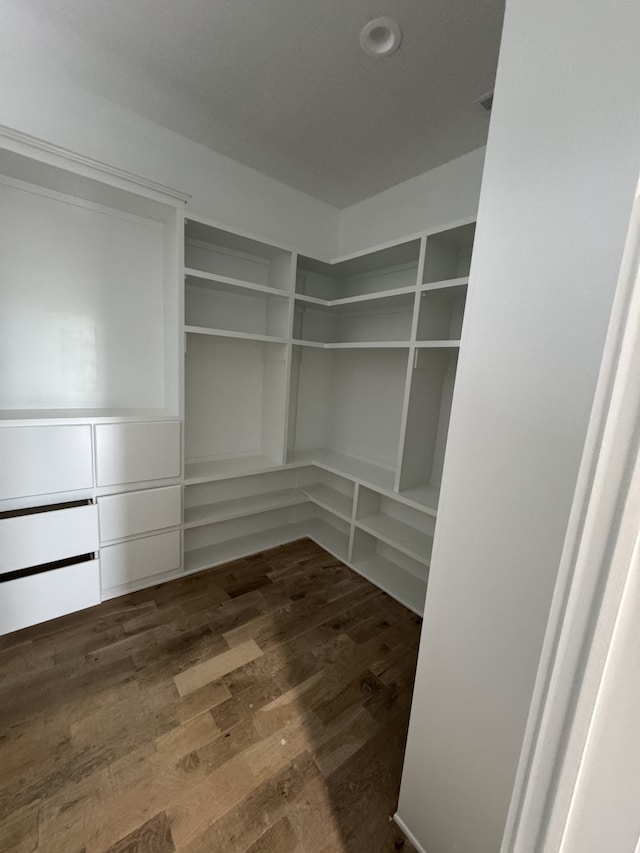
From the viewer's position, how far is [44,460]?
65.6 inches

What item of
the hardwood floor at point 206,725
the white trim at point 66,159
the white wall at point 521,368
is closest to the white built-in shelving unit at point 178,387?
the white trim at point 66,159

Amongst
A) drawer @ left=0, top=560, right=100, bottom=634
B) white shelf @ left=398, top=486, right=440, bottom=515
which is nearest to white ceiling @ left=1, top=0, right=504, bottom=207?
white shelf @ left=398, top=486, right=440, bottom=515

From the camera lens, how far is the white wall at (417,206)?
2023mm

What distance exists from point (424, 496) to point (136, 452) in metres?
1.71

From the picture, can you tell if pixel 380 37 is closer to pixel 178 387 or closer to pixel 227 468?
pixel 178 387

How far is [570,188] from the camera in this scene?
66cm

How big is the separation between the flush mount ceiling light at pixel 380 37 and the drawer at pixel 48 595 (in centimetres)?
279

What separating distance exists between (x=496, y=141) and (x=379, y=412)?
1.92 metres

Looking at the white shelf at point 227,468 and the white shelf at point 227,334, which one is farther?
the white shelf at point 227,468

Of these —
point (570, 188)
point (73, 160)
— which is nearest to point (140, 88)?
point (73, 160)

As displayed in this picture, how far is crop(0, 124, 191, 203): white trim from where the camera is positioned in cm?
143

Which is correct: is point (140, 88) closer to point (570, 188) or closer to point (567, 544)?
point (570, 188)

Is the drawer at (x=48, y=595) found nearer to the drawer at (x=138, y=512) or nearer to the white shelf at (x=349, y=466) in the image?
the drawer at (x=138, y=512)

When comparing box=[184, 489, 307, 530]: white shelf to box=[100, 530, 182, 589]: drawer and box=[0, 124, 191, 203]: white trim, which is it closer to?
box=[100, 530, 182, 589]: drawer
